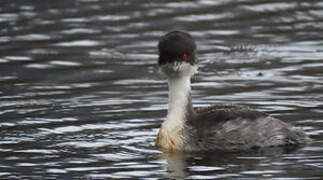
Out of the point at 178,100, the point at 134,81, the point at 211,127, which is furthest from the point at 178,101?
the point at 134,81

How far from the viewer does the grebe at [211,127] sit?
14234mm

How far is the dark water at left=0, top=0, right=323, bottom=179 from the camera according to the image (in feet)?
44.7

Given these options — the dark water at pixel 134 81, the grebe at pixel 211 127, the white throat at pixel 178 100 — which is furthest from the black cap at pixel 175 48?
the dark water at pixel 134 81

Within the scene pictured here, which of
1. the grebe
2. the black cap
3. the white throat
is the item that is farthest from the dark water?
the black cap

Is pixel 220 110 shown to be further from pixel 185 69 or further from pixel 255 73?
pixel 255 73

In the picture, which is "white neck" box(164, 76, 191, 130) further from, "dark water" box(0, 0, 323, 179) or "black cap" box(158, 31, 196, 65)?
"black cap" box(158, 31, 196, 65)

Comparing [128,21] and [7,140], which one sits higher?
[128,21]

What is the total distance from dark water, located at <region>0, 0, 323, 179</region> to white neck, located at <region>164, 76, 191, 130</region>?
0.49m

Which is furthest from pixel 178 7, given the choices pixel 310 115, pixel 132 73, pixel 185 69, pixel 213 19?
pixel 185 69

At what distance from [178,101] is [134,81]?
4731 millimetres

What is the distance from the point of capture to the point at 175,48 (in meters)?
13.7

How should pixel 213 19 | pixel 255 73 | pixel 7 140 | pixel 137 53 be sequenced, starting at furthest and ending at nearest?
pixel 213 19
pixel 137 53
pixel 255 73
pixel 7 140

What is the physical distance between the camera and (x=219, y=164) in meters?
13.5

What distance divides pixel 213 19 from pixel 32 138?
31.6 feet
